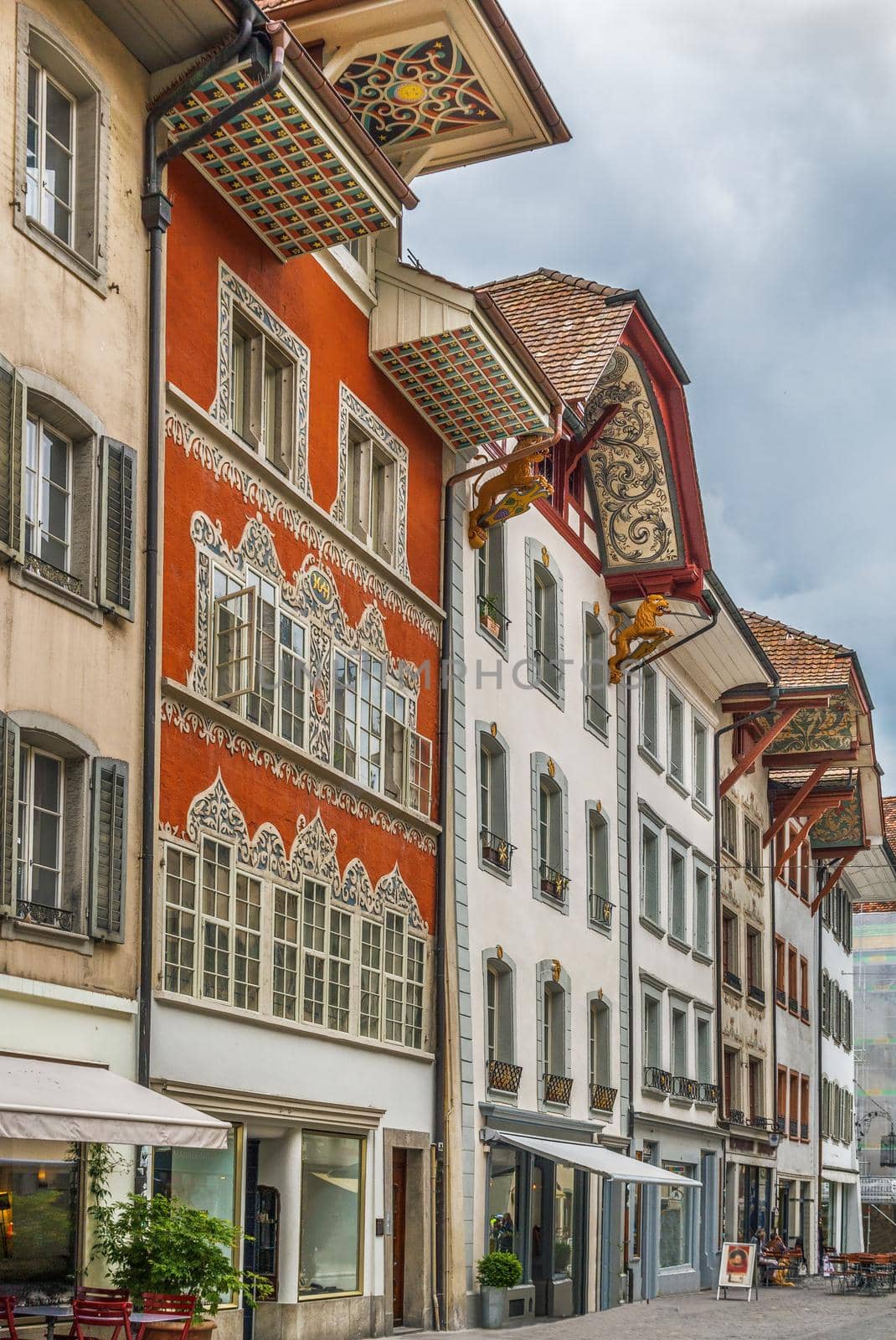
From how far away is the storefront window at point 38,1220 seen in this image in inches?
611

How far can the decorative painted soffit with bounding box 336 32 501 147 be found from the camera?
22.4 metres

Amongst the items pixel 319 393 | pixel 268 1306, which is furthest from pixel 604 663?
pixel 268 1306

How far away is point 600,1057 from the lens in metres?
32.7

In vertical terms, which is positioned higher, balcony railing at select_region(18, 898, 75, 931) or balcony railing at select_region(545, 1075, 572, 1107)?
balcony railing at select_region(18, 898, 75, 931)

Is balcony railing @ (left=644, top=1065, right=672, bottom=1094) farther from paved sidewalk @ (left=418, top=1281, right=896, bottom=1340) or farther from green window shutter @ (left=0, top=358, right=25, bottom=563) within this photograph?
green window shutter @ (left=0, top=358, right=25, bottom=563)

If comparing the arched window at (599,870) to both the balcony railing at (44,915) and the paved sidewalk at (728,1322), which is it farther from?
the balcony railing at (44,915)

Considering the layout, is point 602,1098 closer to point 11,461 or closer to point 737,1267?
point 737,1267

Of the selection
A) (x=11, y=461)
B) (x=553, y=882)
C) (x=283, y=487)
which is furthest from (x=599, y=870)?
(x=11, y=461)

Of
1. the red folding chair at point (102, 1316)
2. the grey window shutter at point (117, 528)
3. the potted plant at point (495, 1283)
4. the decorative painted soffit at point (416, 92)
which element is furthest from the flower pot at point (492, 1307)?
the decorative painted soffit at point (416, 92)

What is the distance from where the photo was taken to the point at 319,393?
74.9ft

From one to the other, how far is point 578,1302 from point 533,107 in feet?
59.0

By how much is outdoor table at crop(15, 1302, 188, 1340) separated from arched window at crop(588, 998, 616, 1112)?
1706cm

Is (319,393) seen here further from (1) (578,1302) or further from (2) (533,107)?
(1) (578,1302)

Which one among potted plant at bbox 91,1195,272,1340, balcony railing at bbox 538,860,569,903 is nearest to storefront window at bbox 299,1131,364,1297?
potted plant at bbox 91,1195,272,1340
